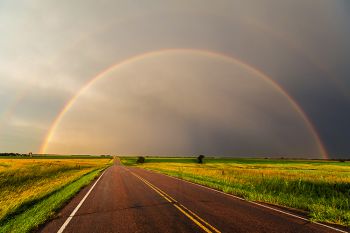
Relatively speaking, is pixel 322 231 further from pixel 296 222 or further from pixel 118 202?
pixel 118 202

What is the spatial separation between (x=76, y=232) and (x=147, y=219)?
8.20ft

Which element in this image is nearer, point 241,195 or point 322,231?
point 322,231

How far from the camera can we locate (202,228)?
27.3ft

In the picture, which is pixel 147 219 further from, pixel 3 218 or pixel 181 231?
pixel 3 218

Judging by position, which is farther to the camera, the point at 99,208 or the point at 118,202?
the point at 118,202

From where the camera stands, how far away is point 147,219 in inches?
385

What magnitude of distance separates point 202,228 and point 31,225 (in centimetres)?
519

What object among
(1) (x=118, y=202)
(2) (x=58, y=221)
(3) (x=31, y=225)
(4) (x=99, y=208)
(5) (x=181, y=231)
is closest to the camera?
(5) (x=181, y=231)

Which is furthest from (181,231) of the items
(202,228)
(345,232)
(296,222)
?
(345,232)

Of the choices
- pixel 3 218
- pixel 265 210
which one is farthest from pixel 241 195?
pixel 3 218

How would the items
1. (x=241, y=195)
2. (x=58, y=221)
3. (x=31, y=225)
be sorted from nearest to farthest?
1. (x=31, y=225)
2. (x=58, y=221)
3. (x=241, y=195)

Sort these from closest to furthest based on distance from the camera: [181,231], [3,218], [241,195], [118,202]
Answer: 1. [181,231]
2. [3,218]
3. [118,202]
4. [241,195]

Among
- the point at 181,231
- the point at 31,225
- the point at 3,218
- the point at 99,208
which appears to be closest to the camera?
the point at 181,231

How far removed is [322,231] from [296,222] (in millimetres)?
1224
